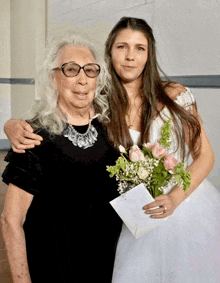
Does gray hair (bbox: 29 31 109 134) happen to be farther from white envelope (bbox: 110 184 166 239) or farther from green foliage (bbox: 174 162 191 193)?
green foliage (bbox: 174 162 191 193)

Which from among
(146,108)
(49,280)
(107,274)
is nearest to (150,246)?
(107,274)

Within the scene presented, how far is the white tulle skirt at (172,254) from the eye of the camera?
1631mm

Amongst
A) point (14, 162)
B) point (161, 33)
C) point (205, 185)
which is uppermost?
point (161, 33)

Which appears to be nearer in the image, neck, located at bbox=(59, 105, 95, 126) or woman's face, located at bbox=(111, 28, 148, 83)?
neck, located at bbox=(59, 105, 95, 126)

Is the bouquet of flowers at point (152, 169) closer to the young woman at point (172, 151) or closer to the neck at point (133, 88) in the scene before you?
the young woman at point (172, 151)

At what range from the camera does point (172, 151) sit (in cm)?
208

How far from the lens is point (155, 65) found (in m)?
2.05

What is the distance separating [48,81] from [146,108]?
681 mm

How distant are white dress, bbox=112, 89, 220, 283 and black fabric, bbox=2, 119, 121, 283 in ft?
0.42

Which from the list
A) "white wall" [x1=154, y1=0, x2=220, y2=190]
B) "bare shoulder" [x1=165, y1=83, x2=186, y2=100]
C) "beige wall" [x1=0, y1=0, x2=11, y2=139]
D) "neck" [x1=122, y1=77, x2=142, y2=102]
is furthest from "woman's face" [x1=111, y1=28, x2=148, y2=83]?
"beige wall" [x1=0, y1=0, x2=11, y2=139]

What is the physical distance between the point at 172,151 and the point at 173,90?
1.21ft

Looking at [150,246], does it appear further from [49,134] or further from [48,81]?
[48,81]

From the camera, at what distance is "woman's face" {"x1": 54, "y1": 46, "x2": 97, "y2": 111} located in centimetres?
152

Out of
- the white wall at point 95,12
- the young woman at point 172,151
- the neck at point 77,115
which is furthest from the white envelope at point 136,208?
the white wall at point 95,12
